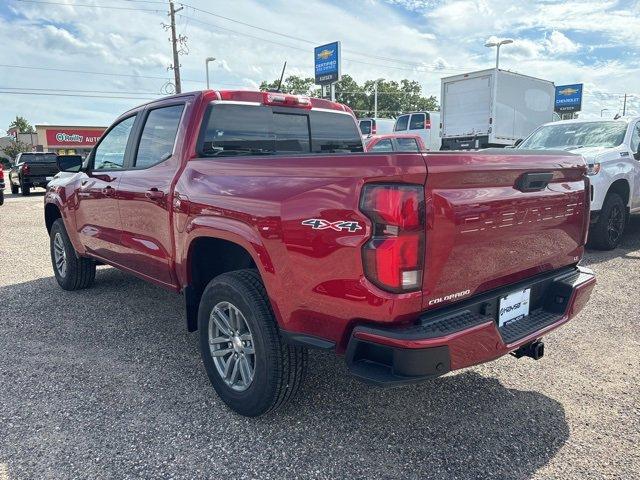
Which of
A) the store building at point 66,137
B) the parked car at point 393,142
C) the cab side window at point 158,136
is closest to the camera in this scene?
the cab side window at point 158,136

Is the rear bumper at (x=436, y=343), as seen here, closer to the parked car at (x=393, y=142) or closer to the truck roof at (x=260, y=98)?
the truck roof at (x=260, y=98)

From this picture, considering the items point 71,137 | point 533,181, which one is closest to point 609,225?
point 533,181

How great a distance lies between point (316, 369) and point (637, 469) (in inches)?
74.9

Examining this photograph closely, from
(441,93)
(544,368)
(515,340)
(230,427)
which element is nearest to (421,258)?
(515,340)

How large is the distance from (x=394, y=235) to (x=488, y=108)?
14.5 meters

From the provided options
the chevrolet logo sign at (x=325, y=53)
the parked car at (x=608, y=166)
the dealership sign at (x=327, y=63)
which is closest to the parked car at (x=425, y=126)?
the dealership sign at (x=327, y=63)

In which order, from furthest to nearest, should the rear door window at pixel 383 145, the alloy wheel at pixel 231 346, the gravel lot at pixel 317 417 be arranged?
the rear door window at pixel 383 145, the alloy wheel at pixel 231 346, the gravel lot at pixel 317 417

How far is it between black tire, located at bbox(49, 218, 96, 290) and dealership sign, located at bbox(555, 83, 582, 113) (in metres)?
53.2

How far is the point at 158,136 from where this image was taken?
12.4ft

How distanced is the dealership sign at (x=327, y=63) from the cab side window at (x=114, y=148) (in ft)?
75.2

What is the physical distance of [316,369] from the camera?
3.46m

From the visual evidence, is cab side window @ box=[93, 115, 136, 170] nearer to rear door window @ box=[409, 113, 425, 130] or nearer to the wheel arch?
the wheel arch

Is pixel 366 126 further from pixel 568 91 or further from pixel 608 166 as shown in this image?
pixel 568 91

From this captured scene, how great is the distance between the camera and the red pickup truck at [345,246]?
2.07 meters
